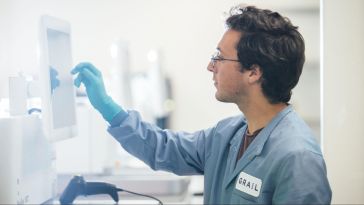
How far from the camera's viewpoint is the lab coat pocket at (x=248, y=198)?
1.14m

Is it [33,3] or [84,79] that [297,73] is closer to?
[84,79]

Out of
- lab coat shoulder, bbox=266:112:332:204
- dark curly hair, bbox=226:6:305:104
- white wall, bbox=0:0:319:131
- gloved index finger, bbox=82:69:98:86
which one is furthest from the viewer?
white wall, bbox=0:0:319:131

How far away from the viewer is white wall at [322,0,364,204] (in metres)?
1.55

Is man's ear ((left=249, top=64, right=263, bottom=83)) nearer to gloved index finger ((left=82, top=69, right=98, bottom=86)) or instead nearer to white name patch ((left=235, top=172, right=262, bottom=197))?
white name patch ((left=235, top=172, right=262, bottom=197))

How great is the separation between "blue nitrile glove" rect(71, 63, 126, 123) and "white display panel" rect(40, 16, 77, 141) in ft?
0.11

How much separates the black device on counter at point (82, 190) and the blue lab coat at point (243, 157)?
150 millimetres

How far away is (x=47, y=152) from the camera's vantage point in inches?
53.0

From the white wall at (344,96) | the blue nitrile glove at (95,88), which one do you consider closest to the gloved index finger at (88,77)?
the blue nitrile glove at (95,88)

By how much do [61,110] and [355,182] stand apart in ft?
3.45

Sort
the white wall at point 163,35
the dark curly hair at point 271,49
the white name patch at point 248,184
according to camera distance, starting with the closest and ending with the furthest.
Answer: the white name patch at point 248,184, the dark curly hair at point 271,49, the white wall at point 163,35

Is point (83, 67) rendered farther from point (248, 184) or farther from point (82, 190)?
point (248, 184)

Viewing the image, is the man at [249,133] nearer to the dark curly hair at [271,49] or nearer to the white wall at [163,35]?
the dark curly hair at [271,49]

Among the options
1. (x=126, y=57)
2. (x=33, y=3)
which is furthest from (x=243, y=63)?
(x=126, y=57)

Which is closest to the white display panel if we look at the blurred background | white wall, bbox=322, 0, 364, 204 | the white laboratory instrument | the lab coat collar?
the white laboratory instrument
